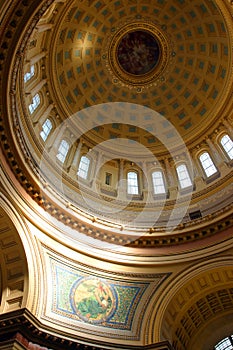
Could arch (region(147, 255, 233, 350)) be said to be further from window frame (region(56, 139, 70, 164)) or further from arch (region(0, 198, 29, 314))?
window frame (region(56, 139, 70, 164))

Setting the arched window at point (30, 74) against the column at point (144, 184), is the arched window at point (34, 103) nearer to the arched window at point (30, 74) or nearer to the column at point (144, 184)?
the arched window at point (30, 74)

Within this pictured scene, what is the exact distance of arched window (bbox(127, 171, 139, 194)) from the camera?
2508cm

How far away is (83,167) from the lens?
2497 centimetres

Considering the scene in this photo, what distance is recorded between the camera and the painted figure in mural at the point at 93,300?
17.5 metres

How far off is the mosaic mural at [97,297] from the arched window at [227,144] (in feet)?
30.3

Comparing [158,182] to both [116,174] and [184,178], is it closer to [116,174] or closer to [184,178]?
[184,178]

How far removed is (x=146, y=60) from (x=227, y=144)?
31.9 ft

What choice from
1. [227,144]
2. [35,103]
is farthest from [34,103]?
[227,144]

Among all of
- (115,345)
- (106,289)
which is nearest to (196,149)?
(106,289)

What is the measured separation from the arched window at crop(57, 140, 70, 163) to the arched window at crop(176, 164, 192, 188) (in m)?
7.59

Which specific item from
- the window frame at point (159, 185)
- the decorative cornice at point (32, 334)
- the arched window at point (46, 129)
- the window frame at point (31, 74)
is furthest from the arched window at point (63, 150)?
the decorative cornice at point (32, 334)

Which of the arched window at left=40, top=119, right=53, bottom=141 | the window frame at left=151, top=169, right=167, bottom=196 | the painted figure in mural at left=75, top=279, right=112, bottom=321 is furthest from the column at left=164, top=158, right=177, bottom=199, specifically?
the arched window at left=40, top=119, right=53, bottom=141

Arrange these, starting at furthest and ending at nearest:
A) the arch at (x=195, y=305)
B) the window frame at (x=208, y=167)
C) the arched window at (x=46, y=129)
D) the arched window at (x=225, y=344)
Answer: the window frame at (x=208, y=167), the arched window at (x=46, y=129), the arched window at (x=225, y=344), the arch at (x=195, y=305)

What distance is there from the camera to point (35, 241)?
17469 mm
